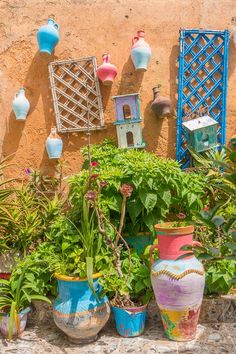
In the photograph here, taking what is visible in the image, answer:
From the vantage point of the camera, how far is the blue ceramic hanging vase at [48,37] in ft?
12.2

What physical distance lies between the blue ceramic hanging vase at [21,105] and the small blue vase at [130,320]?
222 centimetres

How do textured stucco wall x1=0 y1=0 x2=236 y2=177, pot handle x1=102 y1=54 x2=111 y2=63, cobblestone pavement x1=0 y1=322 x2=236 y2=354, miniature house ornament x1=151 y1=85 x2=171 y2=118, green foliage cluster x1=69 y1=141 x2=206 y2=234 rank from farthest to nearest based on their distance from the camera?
textured stucco wall x1=0 y1=0 x2=236 y2=177
pot handle x1=102 y1=54 x2=111 y2=63
miniature house ornament x1=151 y1=85 x2=171 y2=118
green foliage cluster x1=69 y1=141 x2=206 y2=234
cobblestone pavement x1=0 y1=322 x2=236 y2=354

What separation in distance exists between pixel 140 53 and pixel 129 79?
0.31m

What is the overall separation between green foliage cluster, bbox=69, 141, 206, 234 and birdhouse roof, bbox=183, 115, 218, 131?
2.25ft

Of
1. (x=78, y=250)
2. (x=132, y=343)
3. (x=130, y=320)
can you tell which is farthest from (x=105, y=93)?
(x=132, y=343)

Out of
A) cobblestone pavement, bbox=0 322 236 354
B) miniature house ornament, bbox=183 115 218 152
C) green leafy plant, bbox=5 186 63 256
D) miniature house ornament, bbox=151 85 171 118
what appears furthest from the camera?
miniature house ornament, bbox=151 85 171 118

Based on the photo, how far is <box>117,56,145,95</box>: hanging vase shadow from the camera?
12.8ft

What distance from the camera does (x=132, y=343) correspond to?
→ 2436mm

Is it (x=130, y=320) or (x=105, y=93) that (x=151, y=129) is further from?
(x=130, y=320)

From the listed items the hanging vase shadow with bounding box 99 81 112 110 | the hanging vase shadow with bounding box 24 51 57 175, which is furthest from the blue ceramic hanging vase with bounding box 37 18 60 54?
the hanging vase shadow with bounding box 99 81 112 110

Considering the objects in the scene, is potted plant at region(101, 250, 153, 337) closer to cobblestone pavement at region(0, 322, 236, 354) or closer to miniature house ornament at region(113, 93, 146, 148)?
cobblestone pavement at region(0, 322, 236, 354)

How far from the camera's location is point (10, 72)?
398 centimetres

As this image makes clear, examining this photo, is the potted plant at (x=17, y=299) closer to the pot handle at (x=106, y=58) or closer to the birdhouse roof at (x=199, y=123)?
the birdhouse roof at (x=199, y=123)

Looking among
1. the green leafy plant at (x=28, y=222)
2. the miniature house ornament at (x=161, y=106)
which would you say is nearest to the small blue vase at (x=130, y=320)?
the green leafy plant at (x=28, y=222)
